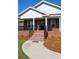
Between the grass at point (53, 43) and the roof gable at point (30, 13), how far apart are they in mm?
769

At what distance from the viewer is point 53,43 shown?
4.04 metres

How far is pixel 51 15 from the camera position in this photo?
4.44 meters

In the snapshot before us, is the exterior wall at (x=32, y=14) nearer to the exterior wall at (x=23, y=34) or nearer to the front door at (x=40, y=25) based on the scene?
the front door at (x=40, y=25)

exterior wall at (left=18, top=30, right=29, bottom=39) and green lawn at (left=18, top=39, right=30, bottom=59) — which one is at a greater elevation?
exterior wall at (left=18, top=30, right=29, bottom=39)

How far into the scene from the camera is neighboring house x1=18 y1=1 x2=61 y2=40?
161 inches

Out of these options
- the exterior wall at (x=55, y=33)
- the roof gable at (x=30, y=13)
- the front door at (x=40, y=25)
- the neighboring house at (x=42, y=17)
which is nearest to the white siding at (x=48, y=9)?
the neighboring house at (x=42, y=17)

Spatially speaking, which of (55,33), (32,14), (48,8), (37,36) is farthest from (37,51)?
(48,8)

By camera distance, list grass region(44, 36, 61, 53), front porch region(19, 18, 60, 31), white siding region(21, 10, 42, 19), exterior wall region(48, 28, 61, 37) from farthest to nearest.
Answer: white siding region(21, 10, 42, 19), front porch region(19, 18, 60, 31), grass region(44, 36, 61, 53), exterior wall region(48, 28, 61, 37)

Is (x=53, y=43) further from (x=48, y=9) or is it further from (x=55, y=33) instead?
(x=48, y=9)

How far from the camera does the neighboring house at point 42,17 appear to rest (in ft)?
13.4

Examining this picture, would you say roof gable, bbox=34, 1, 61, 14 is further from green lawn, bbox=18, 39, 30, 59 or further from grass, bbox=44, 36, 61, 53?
green lawn, bbox=18, 39, 30, 59

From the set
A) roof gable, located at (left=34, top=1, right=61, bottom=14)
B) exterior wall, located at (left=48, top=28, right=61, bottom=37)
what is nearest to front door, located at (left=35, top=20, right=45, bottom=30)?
exterior wall, located at (left=48, top=28, right=61, bottom=37)

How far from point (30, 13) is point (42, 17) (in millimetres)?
336
